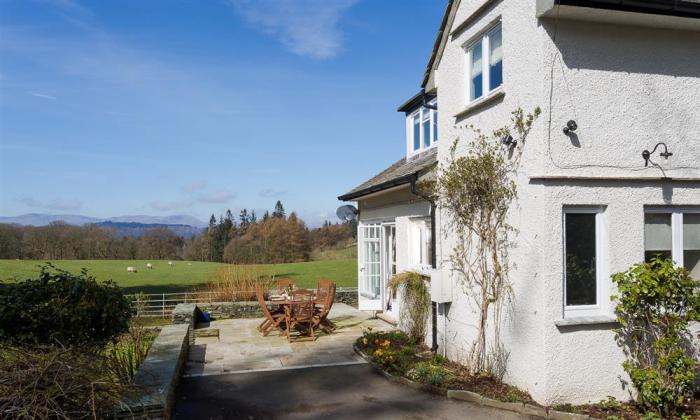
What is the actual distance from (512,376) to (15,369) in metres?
5.88

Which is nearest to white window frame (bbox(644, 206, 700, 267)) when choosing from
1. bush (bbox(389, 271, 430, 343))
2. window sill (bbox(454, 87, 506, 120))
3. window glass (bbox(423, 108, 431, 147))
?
window sill (bbox(454, 87, 506, 120))

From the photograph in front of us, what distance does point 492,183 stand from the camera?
7734 mm

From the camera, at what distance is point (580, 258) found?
699 cm

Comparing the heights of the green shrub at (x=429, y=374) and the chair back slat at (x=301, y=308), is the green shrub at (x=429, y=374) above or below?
below

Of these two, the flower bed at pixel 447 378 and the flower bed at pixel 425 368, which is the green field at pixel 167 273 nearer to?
the flower bed at pixel 425 368

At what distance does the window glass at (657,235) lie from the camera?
720 cm

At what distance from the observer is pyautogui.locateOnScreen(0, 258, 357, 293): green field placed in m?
32.2

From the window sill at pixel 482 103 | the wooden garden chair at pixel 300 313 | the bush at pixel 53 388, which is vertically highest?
the window sill at pixel 482 103

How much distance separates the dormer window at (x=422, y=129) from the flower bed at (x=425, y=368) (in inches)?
200

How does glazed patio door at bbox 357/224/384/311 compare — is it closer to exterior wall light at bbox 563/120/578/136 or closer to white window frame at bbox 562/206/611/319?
white window frame at bbox 562/206/611/319

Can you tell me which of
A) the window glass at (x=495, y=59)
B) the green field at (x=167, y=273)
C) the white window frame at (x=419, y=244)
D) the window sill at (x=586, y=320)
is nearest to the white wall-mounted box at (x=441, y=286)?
the white window frame at (x=419, y=244)

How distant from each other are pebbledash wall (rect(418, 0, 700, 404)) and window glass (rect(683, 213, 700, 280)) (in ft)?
0.87

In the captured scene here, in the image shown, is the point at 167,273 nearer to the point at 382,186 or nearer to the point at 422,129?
the point at 422,129

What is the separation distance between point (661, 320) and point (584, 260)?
3.61 feet
